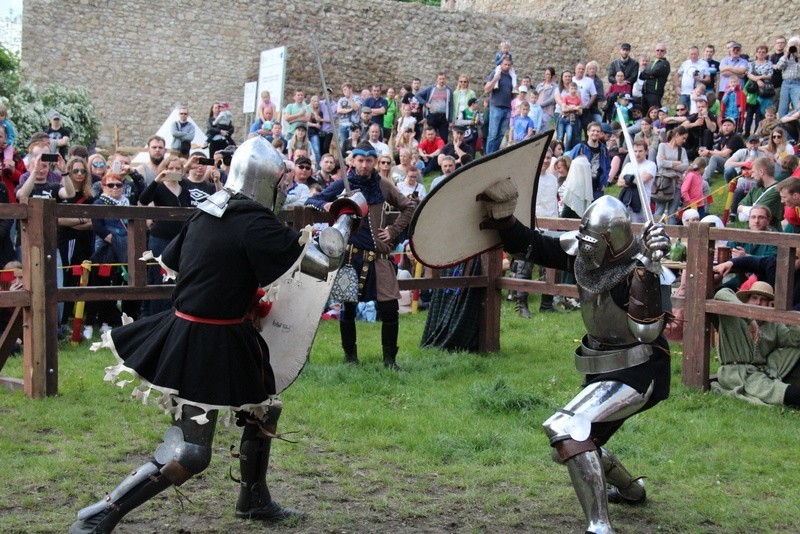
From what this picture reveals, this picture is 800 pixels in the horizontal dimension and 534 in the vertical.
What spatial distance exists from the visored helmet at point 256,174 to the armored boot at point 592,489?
167 cm

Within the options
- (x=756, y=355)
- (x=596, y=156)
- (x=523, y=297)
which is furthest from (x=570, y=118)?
(x=756, y=355)

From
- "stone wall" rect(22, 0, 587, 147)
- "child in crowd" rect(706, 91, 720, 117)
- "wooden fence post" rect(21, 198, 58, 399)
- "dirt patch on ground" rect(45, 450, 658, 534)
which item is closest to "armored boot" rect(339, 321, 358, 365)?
"wooden fence post" rect(21, 198, 58, 399)

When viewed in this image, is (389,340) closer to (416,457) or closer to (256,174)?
(416,457)

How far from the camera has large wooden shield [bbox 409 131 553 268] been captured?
4375 millimetres

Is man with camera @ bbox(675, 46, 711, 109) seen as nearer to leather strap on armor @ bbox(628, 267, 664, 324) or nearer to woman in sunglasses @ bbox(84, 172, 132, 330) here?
woman in sunglasses @ bbox(84, 172, 132, 330)

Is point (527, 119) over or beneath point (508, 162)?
over

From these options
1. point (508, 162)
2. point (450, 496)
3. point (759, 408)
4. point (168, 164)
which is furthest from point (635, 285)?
point (168, 164)

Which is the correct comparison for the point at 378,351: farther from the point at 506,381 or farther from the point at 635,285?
the point at 635,285

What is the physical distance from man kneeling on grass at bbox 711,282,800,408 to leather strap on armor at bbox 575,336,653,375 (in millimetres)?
2711

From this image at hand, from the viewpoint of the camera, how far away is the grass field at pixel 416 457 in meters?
4.35

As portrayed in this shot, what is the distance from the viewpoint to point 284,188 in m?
4.10

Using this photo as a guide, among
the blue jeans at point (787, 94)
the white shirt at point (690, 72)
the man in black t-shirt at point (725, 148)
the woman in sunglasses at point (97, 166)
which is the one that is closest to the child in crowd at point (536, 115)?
the white shirt at point (690, 72)

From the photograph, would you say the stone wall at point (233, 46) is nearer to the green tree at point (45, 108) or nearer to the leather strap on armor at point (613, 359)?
the green tree at point (45, 108)

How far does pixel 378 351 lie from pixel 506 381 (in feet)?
4.85
